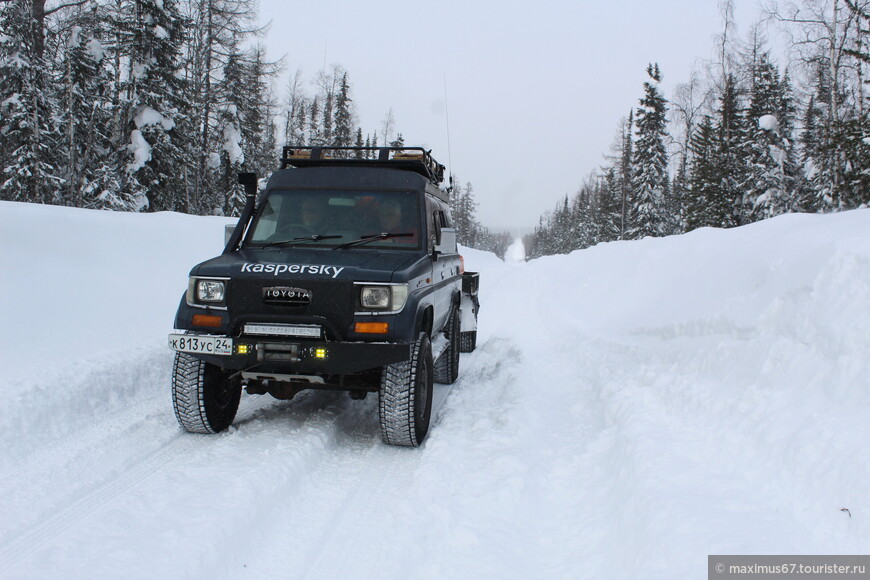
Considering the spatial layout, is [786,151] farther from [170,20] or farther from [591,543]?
[591,543]

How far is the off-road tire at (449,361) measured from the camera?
678 cm

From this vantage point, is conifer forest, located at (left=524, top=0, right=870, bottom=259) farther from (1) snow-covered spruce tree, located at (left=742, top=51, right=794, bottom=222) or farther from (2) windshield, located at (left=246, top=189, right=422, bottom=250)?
(2) windshield, located at (left=246, top=189, right=422, bottom=250)

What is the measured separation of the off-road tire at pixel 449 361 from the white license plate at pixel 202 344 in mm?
2992

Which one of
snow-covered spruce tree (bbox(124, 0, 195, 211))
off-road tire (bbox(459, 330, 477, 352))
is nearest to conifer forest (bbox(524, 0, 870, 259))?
off-road tire (bbox(459, 330, 477, 352))

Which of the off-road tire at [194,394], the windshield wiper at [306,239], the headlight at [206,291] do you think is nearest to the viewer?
the headlight at [206,291]

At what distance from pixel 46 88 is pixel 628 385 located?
1133 inches

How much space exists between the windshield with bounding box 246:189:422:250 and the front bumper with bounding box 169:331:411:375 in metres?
1.20

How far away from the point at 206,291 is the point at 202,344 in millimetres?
449

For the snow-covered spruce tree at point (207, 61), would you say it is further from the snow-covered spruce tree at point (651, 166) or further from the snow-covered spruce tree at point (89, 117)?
the snow-covered spruce tree at point (651, 166)

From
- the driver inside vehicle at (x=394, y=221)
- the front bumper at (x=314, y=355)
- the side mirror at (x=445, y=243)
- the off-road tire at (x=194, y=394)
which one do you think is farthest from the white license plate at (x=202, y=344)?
the side mirror at (x=445, y=243)

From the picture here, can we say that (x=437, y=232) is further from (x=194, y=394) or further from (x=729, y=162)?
(x=729, y=162)

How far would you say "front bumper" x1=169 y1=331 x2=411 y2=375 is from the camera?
4.16m

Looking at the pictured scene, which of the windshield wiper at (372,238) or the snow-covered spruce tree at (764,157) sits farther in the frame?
the snow-covered spruce tree at (764,157)

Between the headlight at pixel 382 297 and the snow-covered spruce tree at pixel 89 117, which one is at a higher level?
the snow-covered spruce tree at pixel 89 117
